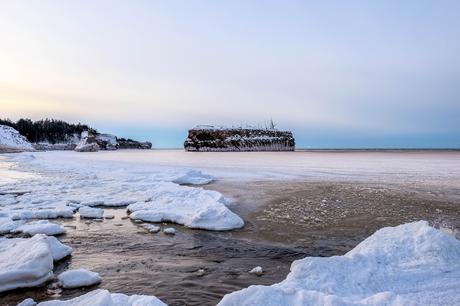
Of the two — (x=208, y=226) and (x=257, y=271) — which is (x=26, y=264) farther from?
(x=208, y=226)

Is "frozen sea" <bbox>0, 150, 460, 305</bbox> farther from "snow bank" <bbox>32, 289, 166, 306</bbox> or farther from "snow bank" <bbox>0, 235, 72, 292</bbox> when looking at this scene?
"snow bank" <bbox>32, 289, 166, 306</bbox>

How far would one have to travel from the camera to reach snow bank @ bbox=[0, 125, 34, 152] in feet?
311

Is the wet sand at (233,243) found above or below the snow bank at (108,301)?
below

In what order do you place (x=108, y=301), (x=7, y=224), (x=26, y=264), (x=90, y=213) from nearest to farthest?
(x=108, y=301) → (x=26, y=264) → (x=7, y=224) → (x=90, y=213)

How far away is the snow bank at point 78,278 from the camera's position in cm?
524

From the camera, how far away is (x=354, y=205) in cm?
1180

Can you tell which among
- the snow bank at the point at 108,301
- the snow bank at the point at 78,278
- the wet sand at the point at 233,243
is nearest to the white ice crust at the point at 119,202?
the wet sand at the point at 233,243

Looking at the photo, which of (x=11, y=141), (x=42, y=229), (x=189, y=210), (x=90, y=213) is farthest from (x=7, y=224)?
(x=11, y=141)

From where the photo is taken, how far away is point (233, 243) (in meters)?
7.53

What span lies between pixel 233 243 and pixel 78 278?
3.17 metres

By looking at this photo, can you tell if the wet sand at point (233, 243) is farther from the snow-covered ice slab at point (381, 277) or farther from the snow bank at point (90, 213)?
the snow-covered ice slab at point (381, 277)

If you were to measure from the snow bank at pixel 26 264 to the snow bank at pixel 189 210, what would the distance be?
3609 millimetres

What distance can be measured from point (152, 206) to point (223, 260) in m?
5.07

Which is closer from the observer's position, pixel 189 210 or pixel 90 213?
pixel 90 213
